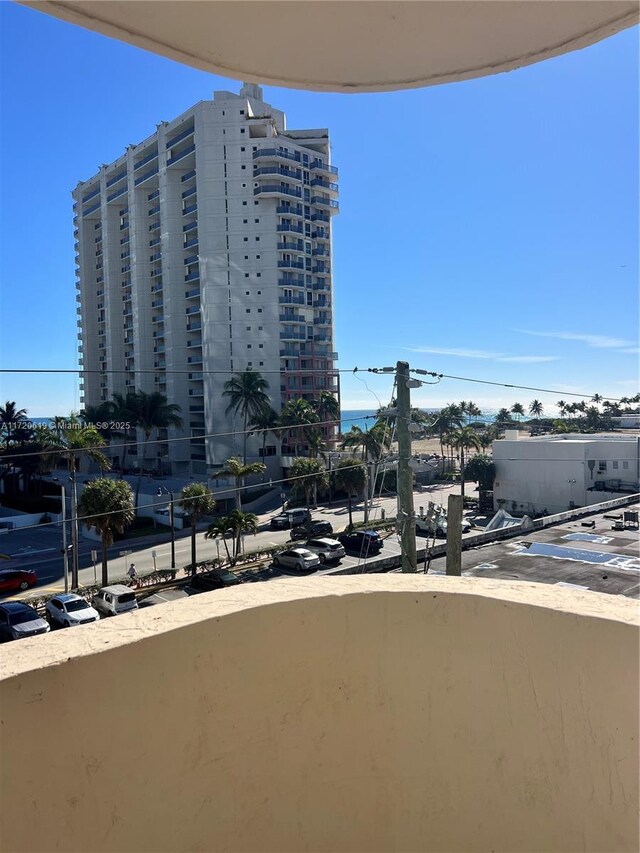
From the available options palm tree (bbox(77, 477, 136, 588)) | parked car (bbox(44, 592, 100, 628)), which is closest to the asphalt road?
palm tree (bbox(77, 477, 136, 588))

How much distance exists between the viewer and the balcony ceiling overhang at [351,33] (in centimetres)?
156

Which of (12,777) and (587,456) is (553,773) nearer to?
(12,777)

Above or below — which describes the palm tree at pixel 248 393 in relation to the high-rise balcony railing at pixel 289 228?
below

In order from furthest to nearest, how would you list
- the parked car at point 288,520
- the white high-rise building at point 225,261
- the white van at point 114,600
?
the white high-rise building at point 225,261, the parked car at point 288,520, the white van at point 114,600

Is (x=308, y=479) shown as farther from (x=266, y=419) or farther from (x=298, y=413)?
(x=266, y=419)

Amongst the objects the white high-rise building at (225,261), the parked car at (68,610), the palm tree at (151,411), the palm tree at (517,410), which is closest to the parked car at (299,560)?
the parked car at (68,610)

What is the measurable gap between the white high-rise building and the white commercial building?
13469 mm

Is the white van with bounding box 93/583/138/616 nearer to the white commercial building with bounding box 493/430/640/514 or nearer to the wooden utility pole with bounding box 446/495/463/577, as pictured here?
the wooden utility pole with bounding box 446/495/463/577

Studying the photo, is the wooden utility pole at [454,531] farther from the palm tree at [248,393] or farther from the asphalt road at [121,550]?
the palm tree at [248,393]

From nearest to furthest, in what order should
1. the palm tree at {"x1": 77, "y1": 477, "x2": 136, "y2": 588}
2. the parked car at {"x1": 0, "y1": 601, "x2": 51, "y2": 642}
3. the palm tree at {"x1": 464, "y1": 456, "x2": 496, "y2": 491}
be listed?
the parked car at {"x1": 0, "y1": 601, "x2": 51, "y2": 642} → the palm tree at {"x1": 77, "y1": 477, "x2": 136, "y2": 588} → the palm tree at {"x1": 464, "y1": 456, "x2": 496, "y2": 491}

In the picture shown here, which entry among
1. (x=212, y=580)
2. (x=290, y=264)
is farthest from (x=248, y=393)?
(x=212, y=580)

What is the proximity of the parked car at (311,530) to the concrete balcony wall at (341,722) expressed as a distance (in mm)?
22925

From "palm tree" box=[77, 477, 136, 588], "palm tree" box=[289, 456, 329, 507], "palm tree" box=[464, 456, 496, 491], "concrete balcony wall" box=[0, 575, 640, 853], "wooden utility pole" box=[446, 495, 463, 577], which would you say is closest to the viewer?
"concrete balcony wall" box=[0, 575, 640, 853]

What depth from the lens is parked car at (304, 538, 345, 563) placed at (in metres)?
20.3
